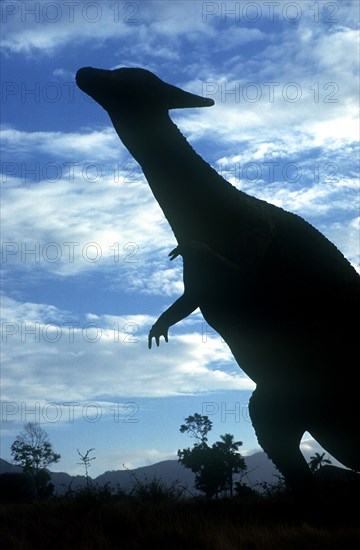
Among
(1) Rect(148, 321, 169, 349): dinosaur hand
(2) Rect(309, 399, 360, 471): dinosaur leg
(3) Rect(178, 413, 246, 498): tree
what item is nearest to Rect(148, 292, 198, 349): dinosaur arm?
(1) Rect(148, 321, 169, 349): dinosaur hand

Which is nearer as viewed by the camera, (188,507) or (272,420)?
(272,420)

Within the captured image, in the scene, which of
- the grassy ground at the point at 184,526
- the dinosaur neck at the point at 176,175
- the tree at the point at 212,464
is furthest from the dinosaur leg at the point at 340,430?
the tree at the point at 212,464

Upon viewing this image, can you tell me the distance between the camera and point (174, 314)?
685 cm

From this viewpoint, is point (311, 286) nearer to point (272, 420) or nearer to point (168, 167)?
point (272, 420)

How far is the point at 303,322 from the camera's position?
21.4ft

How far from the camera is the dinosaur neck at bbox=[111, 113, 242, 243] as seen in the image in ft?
22.5

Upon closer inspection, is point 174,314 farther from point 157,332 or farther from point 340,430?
point 340,430

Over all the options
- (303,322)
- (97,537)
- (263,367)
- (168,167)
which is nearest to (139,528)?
(97,537)

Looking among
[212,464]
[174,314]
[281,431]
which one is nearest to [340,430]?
[281,431]

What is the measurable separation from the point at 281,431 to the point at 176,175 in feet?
9.32

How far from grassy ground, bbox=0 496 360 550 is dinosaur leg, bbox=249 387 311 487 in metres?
0.52

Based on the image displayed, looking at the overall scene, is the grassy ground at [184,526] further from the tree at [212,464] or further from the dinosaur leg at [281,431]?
the tree at [212,464]

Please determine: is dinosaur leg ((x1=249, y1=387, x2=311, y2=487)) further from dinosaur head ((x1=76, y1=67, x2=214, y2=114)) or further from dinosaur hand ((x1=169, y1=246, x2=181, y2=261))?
dinosaur head ((x1=76, y1=67, x2=214, y2=114))

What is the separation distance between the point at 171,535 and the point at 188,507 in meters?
1.89
